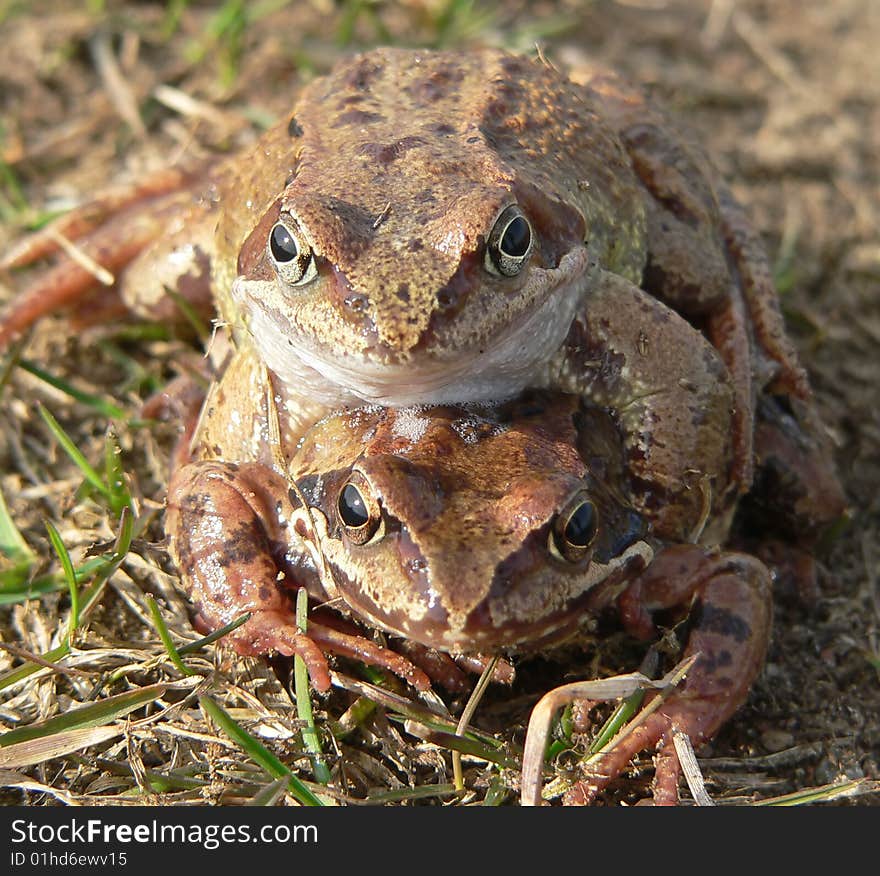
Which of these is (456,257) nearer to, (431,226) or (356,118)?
(431,226)

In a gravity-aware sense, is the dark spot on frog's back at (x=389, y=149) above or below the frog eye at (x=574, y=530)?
above

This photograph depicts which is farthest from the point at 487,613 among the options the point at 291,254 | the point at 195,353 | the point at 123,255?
the point at 123,255

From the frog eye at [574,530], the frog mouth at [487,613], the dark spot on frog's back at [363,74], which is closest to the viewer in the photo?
the frog mouth at [487,613]

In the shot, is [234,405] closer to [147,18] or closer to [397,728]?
[397,728]

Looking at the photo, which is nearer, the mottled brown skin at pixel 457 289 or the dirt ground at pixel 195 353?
the mottled brown skin at pixel 457 289

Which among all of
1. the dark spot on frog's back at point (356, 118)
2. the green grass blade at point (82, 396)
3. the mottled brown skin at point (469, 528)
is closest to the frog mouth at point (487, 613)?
the mottled brown skin at point (469, 528)

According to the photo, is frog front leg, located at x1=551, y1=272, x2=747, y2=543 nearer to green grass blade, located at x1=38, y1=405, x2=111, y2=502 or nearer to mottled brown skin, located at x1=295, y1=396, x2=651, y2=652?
mottled brown skin, located at x1=295, y1=396, x2=651, y2=652

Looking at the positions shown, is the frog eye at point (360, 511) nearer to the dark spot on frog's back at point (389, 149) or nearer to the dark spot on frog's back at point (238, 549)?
the dark spot on frog's back at point (238, 549)
